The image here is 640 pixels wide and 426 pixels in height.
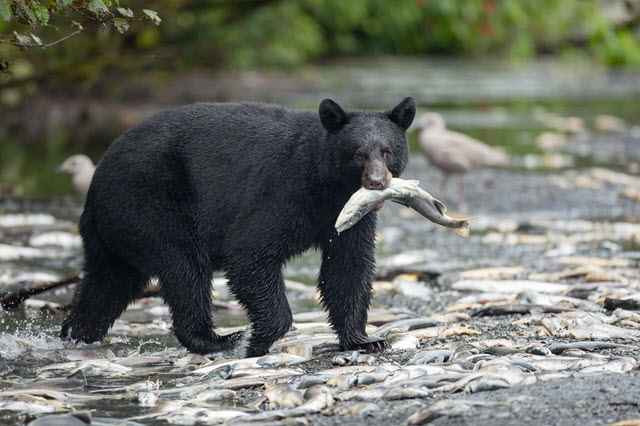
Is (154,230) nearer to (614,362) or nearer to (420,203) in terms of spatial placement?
(420,203)

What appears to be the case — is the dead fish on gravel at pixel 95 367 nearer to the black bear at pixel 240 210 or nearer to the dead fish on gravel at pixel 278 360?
the black bear at pixel 240 210

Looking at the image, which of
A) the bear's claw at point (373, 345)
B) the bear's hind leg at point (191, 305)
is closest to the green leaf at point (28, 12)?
the bear's hind leg at point (191, 305)

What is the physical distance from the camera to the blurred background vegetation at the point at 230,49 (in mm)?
17484

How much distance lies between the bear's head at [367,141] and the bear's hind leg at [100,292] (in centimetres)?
155

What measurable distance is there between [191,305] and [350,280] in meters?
0.91

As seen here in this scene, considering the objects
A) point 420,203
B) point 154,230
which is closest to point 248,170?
point 154,230

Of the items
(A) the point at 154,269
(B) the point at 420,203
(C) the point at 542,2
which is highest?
(C) the point at 542,2

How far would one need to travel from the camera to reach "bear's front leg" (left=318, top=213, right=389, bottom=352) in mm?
5359

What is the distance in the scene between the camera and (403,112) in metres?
5.18

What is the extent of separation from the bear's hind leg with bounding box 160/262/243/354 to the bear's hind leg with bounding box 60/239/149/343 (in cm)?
41

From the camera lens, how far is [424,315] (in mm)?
6430

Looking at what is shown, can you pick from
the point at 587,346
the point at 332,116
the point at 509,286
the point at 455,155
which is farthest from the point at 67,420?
the point at 455,155

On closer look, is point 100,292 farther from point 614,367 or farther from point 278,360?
point 614,367

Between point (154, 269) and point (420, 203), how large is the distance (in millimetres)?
1558
